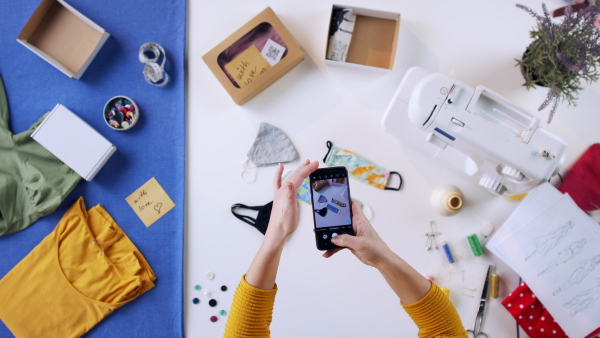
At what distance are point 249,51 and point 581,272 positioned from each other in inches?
47.6

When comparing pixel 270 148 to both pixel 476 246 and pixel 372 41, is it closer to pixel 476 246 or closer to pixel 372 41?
pixel 372 41

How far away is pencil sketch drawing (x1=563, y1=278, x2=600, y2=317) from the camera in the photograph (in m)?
1.11

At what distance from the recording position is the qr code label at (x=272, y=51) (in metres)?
1.17

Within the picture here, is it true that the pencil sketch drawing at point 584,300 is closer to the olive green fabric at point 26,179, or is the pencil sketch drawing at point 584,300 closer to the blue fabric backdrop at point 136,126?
the blue fabric backdrop at point 136,126

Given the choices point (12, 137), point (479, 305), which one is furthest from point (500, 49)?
point (12, 137)

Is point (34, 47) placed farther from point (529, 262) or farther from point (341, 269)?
point (529, 262)

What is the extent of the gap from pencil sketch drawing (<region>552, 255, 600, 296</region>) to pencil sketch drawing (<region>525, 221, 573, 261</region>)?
96 millimetres

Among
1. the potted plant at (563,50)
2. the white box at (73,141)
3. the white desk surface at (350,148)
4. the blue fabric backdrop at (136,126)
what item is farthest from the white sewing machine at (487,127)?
the white box at (73,141)

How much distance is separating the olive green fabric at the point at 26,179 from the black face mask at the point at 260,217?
0.56 metres

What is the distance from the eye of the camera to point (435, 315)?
2.75 ft

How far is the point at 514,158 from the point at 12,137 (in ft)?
5.06

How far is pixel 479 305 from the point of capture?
120 cm

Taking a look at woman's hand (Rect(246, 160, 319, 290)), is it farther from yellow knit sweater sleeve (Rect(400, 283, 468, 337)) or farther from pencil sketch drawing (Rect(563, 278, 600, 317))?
pencil sketch drawing (Rect(563, 278, 600, 317))

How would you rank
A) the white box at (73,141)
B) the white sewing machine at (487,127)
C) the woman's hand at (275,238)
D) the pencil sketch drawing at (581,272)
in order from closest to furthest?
1. the woman's hand at (275,238)
2. the white sewing machine at (487,127)
3. the pencil sketch drawing at (581,272)
4. the white box at (73,141)
